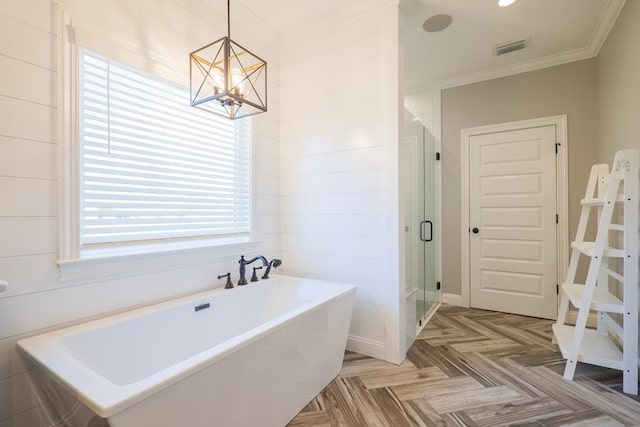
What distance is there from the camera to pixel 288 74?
2652 millimetres

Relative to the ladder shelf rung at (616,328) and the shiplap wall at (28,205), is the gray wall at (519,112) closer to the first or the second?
the ladder shelf rung at (616,328)

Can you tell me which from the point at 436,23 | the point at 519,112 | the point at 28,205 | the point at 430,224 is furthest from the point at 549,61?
the point at 28,205

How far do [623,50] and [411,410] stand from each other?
2972 mm

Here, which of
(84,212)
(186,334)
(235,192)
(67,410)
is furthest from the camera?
(235,192)

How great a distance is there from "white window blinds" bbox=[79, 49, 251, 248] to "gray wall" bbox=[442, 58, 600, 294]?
2523 mm

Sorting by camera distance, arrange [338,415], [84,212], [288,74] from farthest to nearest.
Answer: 1. [288,74]
2. [338,415]
3. [84,212]

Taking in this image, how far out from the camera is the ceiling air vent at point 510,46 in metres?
2.71

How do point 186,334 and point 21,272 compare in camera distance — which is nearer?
point 21,272

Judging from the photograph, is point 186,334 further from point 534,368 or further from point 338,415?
point 534,368

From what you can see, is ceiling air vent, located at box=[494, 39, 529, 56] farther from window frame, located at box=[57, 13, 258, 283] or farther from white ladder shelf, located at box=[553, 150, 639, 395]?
window frame, located at box=[57, 13, 258, 283]

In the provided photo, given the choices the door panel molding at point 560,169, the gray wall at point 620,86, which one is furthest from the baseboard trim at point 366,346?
the gray wall at point 620,86

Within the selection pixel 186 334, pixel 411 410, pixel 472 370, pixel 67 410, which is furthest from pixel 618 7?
pixel 67 410

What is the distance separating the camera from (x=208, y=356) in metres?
1.05

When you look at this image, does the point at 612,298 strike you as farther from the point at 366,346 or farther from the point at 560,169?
the point at 366,346
